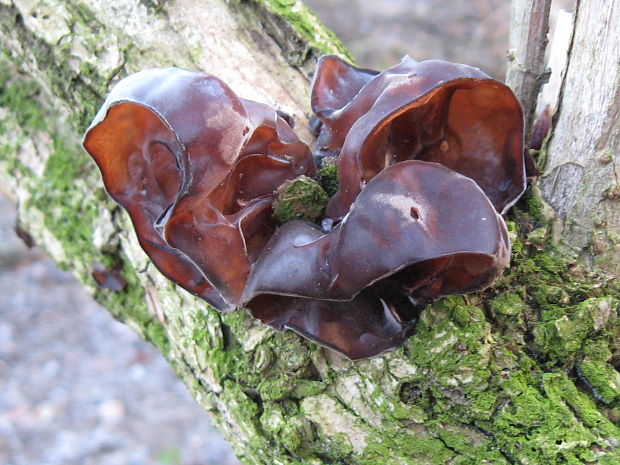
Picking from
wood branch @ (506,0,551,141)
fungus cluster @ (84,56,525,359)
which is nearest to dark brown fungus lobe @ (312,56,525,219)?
fungus cluster @ (84,56,525,359)

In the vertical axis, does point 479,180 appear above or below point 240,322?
above

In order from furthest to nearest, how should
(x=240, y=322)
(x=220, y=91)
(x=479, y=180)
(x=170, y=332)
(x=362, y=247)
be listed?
(x=170, y=332) < (x=240, y=322) < (x=479, y=180) < (x=220, y=91) < (x=362, y=247)

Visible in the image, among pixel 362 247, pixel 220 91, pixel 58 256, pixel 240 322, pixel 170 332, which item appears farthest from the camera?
pixel 58 256

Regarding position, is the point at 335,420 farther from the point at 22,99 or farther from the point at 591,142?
the point at 22,99

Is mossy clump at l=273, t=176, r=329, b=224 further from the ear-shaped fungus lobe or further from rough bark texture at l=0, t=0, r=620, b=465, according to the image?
rough bark texture at l=0, t=0, r=620, b=465

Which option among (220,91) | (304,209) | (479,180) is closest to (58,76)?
(220,91)

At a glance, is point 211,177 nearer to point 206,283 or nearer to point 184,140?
point 184,140
